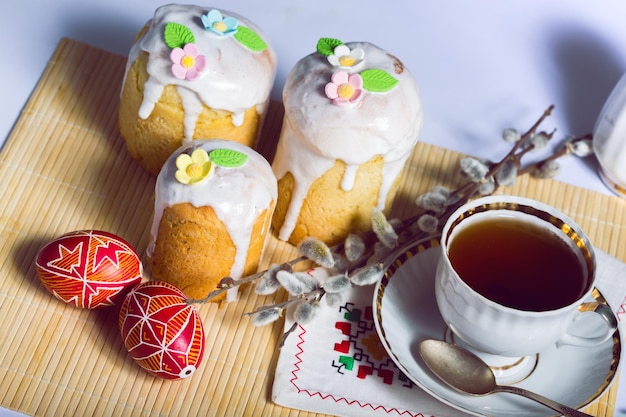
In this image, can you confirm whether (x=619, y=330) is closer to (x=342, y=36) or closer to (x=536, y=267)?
(x=536, y=267)

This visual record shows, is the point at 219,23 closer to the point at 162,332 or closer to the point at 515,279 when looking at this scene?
the point at 162,332

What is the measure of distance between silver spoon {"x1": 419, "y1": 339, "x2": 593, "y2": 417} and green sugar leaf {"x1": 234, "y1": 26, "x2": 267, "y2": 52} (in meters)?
0.58

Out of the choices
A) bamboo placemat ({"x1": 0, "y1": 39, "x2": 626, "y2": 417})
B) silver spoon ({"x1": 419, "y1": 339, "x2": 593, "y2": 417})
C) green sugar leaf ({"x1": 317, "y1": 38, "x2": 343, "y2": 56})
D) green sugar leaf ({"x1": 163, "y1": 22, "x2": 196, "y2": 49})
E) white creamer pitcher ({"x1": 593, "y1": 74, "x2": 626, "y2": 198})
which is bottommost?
bamboo placemat ({"x1": 0, "y1": 39, "x2": 626, "y2": 417})

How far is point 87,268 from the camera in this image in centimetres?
143

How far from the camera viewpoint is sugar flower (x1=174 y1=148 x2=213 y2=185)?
1432 millimetres

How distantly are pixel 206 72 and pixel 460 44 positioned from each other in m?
0.81

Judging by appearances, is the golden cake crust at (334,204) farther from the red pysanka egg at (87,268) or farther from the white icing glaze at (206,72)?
the red pysanka egg at (87,268)

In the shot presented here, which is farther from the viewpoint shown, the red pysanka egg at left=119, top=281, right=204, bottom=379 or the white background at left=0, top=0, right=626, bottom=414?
the white background at left=0, top=0, right=626, bottom=414

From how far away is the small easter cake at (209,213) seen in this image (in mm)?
1441

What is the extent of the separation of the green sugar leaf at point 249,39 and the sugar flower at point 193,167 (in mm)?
237

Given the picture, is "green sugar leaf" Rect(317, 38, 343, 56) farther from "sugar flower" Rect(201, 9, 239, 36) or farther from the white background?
the white background

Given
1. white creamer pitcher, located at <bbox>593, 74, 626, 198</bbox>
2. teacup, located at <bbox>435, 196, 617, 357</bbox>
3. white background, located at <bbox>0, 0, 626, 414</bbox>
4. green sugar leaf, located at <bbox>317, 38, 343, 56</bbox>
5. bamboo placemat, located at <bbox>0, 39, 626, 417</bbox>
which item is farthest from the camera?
white background, located at <bbox>0, 0, 626, 414</bbox>

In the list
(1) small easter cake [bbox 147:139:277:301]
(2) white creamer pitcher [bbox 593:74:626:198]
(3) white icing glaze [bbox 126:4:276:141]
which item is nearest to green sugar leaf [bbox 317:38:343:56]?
(3) white icing glaze [bbox 126:4:276:141]

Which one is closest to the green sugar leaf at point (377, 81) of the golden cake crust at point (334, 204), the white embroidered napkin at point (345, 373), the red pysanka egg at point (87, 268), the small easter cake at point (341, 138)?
the small easter cake at point (341, 138)
